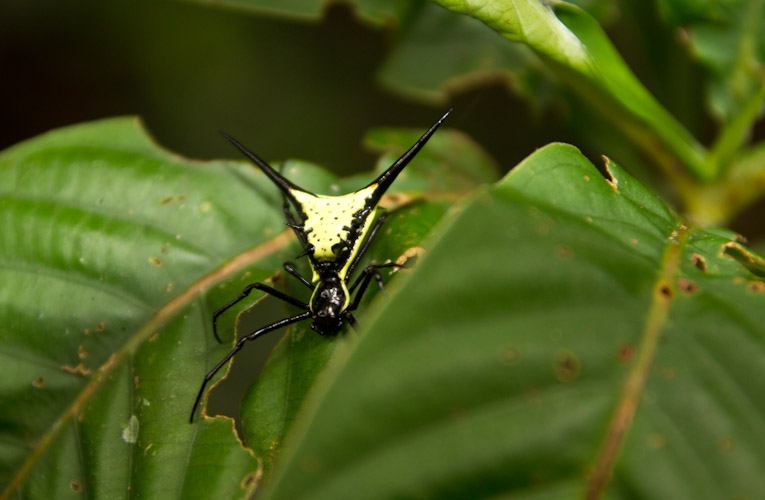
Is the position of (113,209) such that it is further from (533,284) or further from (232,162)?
(533,284)

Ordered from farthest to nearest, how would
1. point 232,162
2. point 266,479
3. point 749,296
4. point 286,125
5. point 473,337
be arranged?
point 286,125, point 232,162, point 266,479, point 749,296, point 473,337

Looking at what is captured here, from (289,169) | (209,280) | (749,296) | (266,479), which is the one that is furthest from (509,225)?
(289,169)

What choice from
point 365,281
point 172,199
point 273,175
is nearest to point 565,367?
point 365,281

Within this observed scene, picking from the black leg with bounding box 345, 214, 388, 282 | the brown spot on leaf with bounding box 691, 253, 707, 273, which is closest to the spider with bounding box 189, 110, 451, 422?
the black leg with bounding box 345, 214, 388, 282

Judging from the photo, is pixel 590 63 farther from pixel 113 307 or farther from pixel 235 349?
pixel 113 307

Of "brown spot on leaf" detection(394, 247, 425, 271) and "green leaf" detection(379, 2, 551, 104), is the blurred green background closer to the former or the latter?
"green leaf" detection(379, 2, 551, 104)
